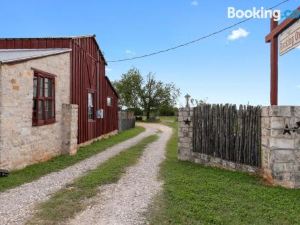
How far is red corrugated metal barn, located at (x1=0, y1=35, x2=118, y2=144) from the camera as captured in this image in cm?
1722

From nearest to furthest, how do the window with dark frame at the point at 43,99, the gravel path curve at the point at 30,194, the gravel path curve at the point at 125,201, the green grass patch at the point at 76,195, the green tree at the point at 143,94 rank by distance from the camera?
→ the gravel path curve at the point at 125,201 < the green grass patch at the point at 76,195 < the gravel path curve at the point at 30,194 < the window with dark frame at the point at 43,99 < the green tree at the point at 143,94

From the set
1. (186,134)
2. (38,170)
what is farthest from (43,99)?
(186,134)

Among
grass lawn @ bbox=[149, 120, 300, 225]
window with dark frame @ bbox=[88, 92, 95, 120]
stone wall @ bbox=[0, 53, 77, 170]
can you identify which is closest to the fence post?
grass lawn @ bbox=[149, 120, 300, 225]

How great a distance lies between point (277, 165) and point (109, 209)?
14.5 ft

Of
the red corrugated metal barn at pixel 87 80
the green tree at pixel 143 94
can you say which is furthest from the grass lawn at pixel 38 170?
the green tree at pixel 143 94

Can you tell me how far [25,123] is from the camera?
37.7ft

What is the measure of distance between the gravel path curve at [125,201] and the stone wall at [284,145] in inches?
112

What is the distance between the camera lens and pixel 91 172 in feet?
34.5

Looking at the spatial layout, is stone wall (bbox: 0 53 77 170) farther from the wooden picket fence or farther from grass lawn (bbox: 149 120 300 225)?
the wooden picket fence

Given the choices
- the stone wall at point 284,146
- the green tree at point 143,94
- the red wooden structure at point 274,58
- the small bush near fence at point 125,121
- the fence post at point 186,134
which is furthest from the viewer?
the green tree at point 143,94

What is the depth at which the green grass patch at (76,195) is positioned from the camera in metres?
6.21

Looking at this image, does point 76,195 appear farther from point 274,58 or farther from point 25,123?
point 274,58

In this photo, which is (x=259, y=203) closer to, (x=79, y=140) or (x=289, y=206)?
(x=289, y=206)

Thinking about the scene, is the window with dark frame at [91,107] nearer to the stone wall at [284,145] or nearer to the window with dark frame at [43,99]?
the window with dark frame at [43,99]
